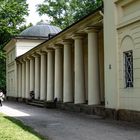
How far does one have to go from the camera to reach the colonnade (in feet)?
73.4

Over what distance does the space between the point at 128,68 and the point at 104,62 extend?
7.42 feet

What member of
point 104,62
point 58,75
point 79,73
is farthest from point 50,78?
point 104,62

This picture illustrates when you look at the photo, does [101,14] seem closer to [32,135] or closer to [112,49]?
[112,49]

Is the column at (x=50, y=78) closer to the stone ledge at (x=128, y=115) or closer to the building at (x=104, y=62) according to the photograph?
the building at (x=104, y=62)

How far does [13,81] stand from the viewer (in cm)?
4978

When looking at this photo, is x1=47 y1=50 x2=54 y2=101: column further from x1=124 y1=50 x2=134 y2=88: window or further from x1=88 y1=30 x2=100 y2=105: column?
x1=124 y1=50 x2=134 y2=88: window

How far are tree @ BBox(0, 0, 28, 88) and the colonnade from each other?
9.90 meters

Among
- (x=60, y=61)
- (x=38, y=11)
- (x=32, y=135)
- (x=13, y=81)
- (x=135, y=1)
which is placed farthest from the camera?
(x=38, y=11)

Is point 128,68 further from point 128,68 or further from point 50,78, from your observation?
point 50,78

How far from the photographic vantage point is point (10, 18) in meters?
54.7

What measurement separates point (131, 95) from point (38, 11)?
169 ft

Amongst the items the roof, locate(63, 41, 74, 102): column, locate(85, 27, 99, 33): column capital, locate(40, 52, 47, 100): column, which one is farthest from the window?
the roof

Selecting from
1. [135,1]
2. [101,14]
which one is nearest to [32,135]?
[135,1]

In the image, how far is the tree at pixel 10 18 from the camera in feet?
174
